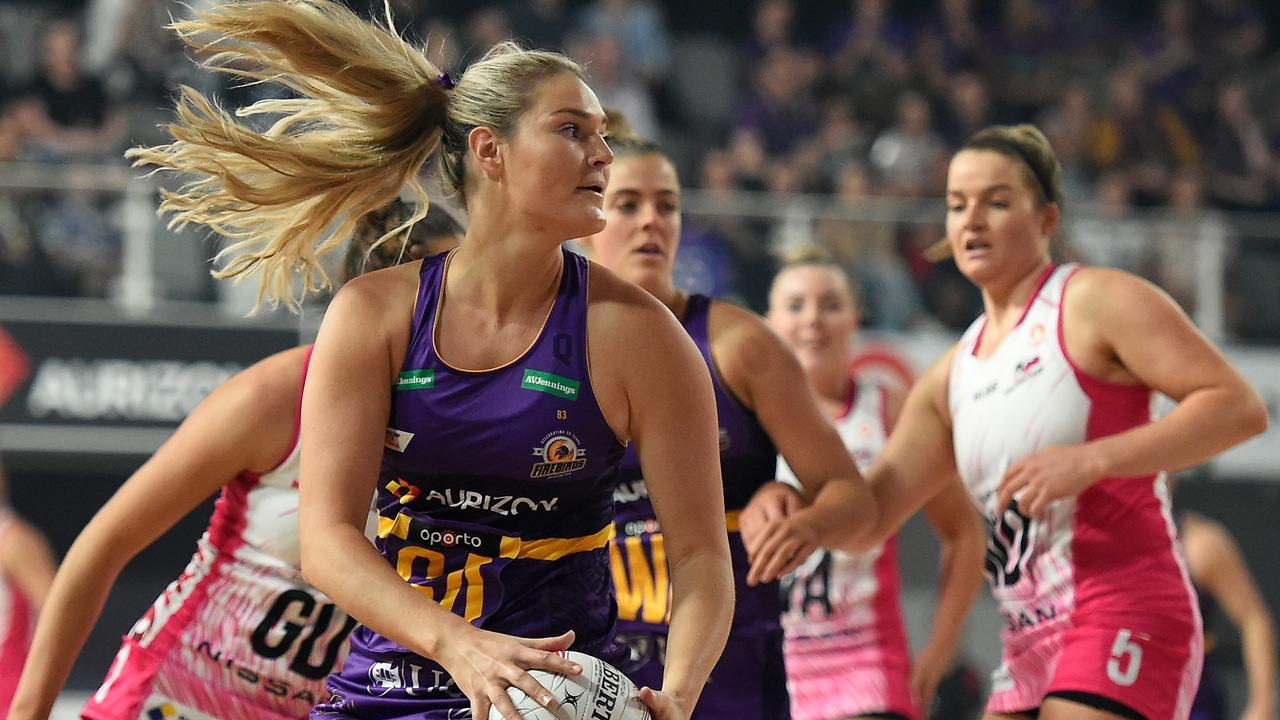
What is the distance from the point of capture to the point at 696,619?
2566mm

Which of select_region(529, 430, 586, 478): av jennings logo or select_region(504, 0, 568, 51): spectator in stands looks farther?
select_region(504, 0, 568, 51): spectator in stands

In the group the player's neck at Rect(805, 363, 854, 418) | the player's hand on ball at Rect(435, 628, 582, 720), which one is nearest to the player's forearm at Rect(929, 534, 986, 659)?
the player's neck at Rect(805, 363, 854, 418)

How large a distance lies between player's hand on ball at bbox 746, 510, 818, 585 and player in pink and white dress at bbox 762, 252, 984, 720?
43.4 inches

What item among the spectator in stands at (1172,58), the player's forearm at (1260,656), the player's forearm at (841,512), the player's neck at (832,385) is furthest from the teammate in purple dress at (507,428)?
the spectator in stands at (1172,58)

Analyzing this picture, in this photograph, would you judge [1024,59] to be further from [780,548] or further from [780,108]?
[780,548]

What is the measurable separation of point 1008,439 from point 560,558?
1.46m

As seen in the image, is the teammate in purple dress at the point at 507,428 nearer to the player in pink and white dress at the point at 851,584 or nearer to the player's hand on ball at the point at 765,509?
the player's hand on ball at the point at 765,509

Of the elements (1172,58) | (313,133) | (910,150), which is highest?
(1172,58)

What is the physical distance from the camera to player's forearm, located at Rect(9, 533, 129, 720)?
3.13m

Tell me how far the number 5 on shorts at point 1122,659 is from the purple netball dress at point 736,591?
752 mm

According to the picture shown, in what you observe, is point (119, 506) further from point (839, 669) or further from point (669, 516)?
point (839, 669)

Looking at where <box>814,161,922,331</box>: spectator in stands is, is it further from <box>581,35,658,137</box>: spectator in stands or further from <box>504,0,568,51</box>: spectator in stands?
<box>504,0,568,51</box>: spectator in stands

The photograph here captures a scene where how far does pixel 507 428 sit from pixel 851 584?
257cm

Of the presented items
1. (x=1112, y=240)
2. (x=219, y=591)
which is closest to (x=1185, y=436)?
(x=219, y=591)
